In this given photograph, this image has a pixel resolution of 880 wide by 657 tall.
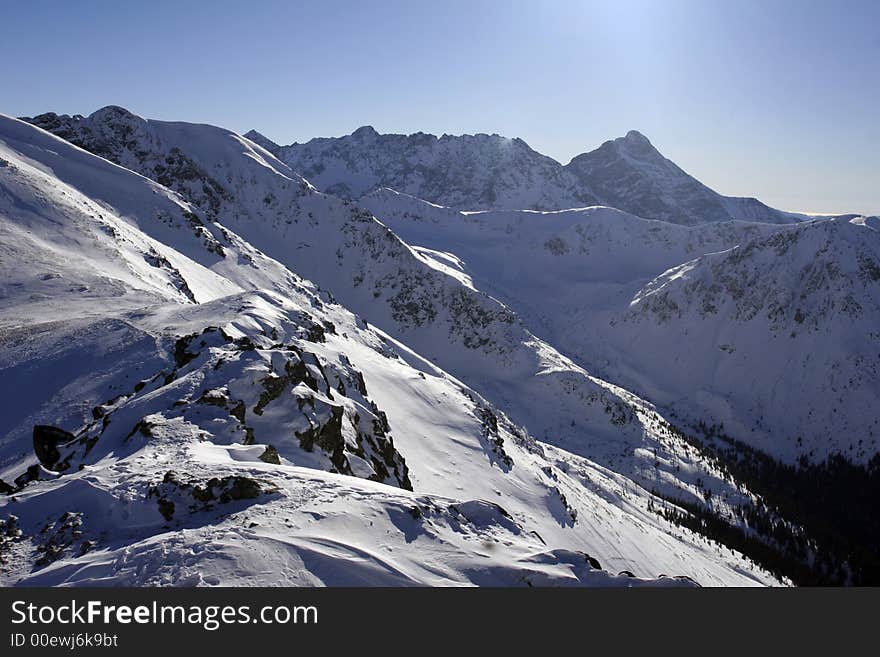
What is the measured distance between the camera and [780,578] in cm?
9175

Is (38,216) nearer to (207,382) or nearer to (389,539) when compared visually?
(207,382)

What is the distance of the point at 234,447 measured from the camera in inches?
883

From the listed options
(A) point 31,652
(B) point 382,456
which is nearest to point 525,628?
(A) point 31,652

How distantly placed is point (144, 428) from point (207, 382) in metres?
5.11

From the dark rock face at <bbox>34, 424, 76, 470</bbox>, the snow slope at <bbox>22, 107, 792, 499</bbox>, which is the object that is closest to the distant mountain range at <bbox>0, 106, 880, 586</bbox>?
the dark rock face at <bbox>34, 424, 76, 470</bbox>

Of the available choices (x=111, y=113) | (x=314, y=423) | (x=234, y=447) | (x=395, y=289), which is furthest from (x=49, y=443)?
(x=111, y=113)

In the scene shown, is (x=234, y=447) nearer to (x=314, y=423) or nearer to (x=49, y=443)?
(x=314, y=423)

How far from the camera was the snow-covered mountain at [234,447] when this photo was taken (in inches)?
605

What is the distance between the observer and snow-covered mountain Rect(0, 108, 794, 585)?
1537cm

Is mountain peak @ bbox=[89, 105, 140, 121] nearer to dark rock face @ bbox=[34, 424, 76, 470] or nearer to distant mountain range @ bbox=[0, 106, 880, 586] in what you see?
distant mountain range @ bbox=[0, 106, 880, 586]

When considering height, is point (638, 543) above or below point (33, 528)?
below

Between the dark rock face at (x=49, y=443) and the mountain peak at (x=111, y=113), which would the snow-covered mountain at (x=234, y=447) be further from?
the mountain peak at (x=111, y=113)

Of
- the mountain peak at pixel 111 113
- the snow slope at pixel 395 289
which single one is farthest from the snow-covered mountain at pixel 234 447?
the mountain peak at pixel 111 113

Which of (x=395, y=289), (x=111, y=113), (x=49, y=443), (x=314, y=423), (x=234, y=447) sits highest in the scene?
(x=111, y=113)
